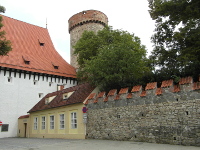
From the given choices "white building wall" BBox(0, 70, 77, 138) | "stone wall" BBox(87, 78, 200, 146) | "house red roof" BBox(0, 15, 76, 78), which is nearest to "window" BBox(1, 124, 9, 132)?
"white building wall" BBox(0, 70, 77, 138)

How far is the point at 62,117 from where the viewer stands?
18.5m

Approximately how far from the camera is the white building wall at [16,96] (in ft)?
85.5

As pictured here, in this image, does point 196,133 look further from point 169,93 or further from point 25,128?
point 25,128

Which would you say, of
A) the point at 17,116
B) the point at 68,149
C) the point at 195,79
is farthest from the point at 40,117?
the point at 195,79

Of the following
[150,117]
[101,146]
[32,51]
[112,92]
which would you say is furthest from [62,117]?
[32,51]

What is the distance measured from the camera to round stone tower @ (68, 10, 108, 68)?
36.7m

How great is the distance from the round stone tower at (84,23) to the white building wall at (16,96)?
9029 millimetres

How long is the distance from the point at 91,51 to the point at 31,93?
915 centimetres

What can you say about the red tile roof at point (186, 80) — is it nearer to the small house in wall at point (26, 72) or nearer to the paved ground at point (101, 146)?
the paved ground at point (101, 146)

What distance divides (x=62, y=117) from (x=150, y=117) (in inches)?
333

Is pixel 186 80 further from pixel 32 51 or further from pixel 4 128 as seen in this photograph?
pixel 32 51

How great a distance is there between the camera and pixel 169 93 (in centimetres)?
1167

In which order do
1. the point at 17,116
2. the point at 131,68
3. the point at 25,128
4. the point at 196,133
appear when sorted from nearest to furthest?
the point at 196,133, the point at 131,68, the point at 25,128, the point at 17,116

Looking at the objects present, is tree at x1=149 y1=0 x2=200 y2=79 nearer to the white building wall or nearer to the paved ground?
the paved ground
